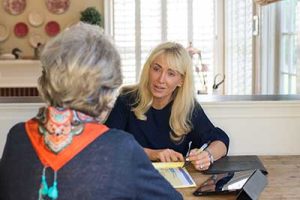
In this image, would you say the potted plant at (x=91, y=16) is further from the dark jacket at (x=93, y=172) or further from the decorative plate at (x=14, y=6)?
the dark jacket at (x=93, y=172)

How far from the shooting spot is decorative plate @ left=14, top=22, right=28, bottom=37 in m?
6.81

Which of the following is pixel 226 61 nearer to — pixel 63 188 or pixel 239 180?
pixel 239 180

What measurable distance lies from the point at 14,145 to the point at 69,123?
0.17 metres

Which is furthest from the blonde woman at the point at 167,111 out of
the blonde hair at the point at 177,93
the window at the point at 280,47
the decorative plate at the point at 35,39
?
the decorative plate at the point at 35,39

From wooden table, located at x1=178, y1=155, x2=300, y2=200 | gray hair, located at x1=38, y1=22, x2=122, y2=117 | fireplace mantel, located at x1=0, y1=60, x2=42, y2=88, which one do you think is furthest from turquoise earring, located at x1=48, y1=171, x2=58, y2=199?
fireplace mantel, located at x1=0, y1=60, x2=42, y2=88

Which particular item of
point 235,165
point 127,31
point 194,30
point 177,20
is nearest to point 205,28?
point 194,30

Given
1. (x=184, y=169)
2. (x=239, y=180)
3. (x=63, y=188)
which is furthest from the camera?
(x=184, y=169)

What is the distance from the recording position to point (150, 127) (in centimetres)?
222

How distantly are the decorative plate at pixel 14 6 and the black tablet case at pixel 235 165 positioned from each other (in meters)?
5.45

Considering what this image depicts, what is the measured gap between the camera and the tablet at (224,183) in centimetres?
158

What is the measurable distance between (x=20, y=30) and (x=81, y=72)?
603 cm

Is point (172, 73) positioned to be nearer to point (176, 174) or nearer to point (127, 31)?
point (176, 174)

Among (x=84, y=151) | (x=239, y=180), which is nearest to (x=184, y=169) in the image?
(x=239, y=180)

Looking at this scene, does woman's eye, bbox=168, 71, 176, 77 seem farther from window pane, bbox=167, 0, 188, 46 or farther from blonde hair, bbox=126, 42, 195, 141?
window pane, bbox=167, 0, 188, 46
